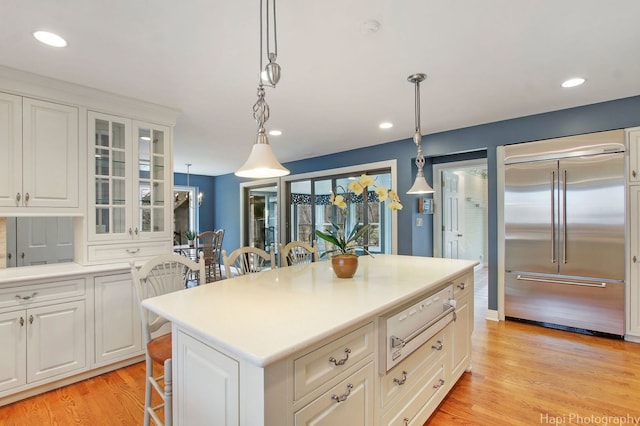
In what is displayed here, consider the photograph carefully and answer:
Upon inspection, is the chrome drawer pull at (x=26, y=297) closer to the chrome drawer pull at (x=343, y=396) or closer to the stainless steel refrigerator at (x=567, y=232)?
the chrome drawer pull at (x=343, y=396)

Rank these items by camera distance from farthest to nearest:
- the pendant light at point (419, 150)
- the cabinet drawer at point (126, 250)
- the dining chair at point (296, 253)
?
the dining chair at point (296, 253), the cabinet drawer at point (126, 250), the pendant light at point (419, 150)

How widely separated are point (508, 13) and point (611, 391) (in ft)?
8.60

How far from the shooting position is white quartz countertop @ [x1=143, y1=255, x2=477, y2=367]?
1.02 metres

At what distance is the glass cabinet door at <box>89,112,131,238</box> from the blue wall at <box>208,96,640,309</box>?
3392mm

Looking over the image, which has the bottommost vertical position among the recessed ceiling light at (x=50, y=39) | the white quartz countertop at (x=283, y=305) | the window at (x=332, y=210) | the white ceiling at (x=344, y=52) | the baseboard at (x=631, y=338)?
the baseboard at (x=631, y=338)

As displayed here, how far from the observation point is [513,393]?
7.33 feet

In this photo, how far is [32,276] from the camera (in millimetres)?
2236

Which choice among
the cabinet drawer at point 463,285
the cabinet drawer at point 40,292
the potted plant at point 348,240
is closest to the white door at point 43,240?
the cabinet drawer at point 40,292

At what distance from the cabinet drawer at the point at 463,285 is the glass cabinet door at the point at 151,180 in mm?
2684

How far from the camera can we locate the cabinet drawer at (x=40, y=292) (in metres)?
2.16

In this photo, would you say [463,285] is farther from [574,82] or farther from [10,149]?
[10,149]

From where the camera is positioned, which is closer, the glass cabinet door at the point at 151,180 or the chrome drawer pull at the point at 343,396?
the chrome drawer pull at the point at 343,396

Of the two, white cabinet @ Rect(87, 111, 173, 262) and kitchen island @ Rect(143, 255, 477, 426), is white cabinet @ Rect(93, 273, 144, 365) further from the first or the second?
kitchen island @ Rect(143, 255, 477, 426)

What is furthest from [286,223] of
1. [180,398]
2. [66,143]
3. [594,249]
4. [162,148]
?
[180,398]
